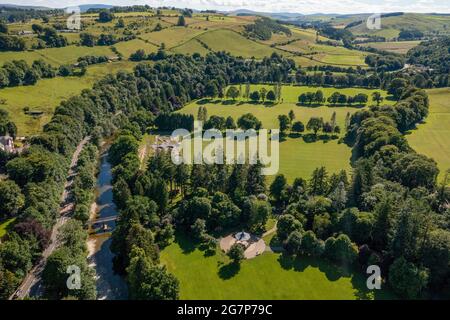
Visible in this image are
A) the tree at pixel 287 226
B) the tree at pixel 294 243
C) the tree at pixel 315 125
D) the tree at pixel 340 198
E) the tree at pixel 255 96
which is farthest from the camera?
the tree at pixel 255 96

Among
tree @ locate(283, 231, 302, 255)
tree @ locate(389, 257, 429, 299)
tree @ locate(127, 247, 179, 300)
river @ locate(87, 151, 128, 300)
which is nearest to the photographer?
tree @ locate(127, 247, 179, 300)

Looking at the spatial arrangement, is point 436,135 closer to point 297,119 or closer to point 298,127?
point 298,127

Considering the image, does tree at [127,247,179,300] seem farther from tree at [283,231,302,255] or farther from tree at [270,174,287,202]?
tree at [270,174,287,202]

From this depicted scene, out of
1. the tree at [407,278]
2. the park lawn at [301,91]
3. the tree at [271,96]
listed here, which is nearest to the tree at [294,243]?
the tree at [407,278]

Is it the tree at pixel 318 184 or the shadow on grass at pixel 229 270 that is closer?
the shadow on grass at pixel 229 270

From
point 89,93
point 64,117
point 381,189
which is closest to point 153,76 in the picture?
point 89,93

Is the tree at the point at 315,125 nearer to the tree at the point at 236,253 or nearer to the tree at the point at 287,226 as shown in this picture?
the tree at the point at 287,226

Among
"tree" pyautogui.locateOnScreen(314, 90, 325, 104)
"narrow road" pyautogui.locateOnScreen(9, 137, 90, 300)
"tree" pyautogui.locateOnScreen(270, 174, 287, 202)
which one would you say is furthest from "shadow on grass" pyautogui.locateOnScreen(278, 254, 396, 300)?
"tree" pyautogui.locateOnScreen(314, 90, 325, 104)

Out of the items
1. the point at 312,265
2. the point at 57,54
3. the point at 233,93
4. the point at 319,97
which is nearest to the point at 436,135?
the point at 319,97
